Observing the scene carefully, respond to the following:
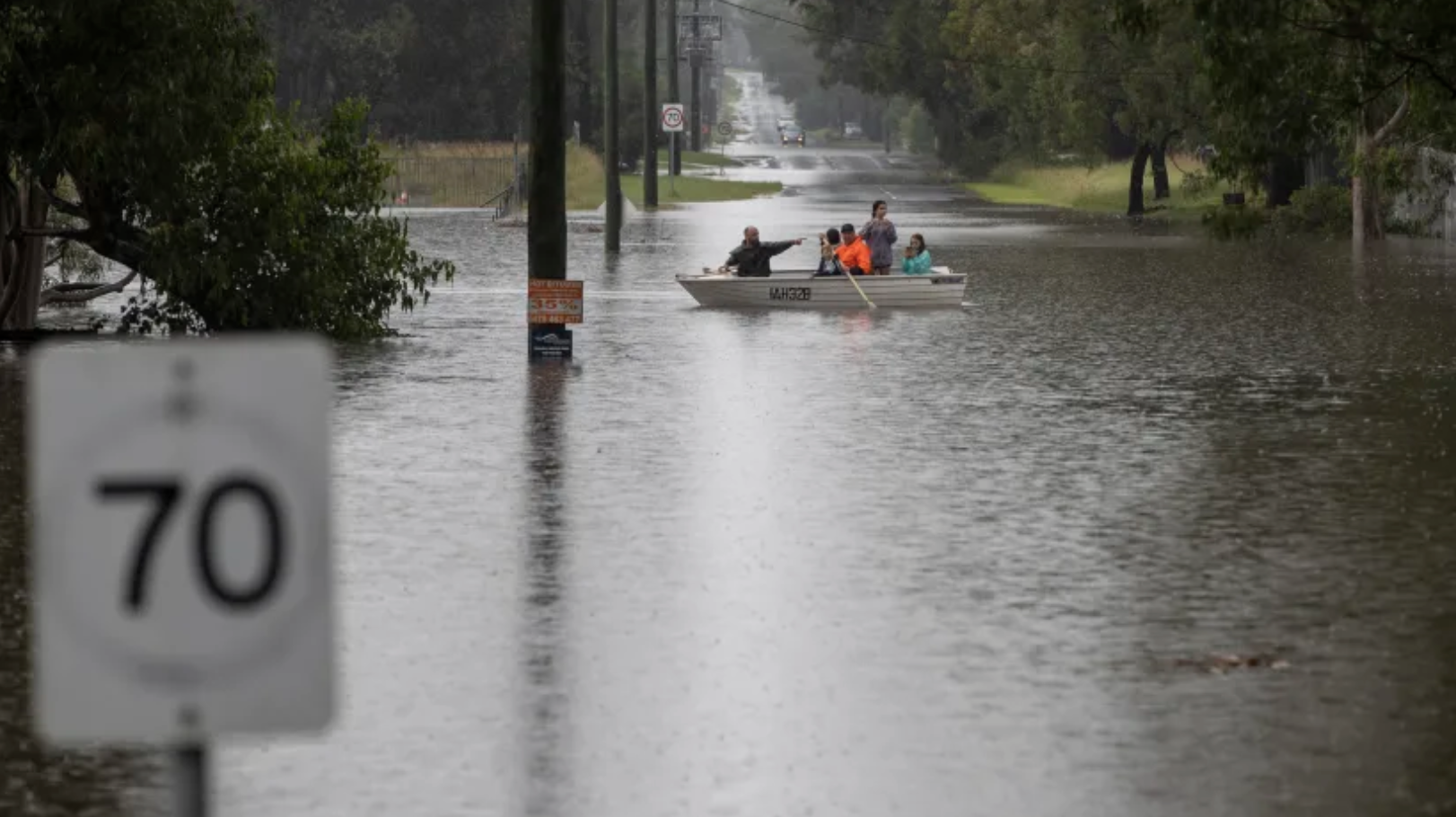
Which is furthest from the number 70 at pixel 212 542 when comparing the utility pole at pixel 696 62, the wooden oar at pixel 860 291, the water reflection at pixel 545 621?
the utility pole at pixel 696 62

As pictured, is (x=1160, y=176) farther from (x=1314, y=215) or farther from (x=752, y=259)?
(x=752, y=259)

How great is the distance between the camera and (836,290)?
3189 cm

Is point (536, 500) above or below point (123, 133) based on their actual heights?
below

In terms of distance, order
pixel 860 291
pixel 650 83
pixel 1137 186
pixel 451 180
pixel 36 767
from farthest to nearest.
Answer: pixel 451 180 < pixel 1137 186 < pixel 650 83 < pixel 860 291 < pixel 36 767

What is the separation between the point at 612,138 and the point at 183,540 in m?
45.6

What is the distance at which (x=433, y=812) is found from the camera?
810 centimetres

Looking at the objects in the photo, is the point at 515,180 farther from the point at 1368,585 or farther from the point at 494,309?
the point at 1368,585

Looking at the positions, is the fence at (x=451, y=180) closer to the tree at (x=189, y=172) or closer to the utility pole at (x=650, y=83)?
the utility pole at (x=650, y=83)

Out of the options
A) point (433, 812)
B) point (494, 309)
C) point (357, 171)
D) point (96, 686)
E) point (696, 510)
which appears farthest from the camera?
point (494, 309)

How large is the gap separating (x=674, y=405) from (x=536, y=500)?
5.57 metres

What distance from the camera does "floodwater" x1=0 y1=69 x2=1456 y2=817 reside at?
28.2 ft

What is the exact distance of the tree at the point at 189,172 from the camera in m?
23.2

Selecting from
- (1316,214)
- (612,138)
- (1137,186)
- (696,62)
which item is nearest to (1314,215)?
(1316,214)

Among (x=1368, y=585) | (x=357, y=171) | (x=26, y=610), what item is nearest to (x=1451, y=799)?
(x=1368, y=585)
